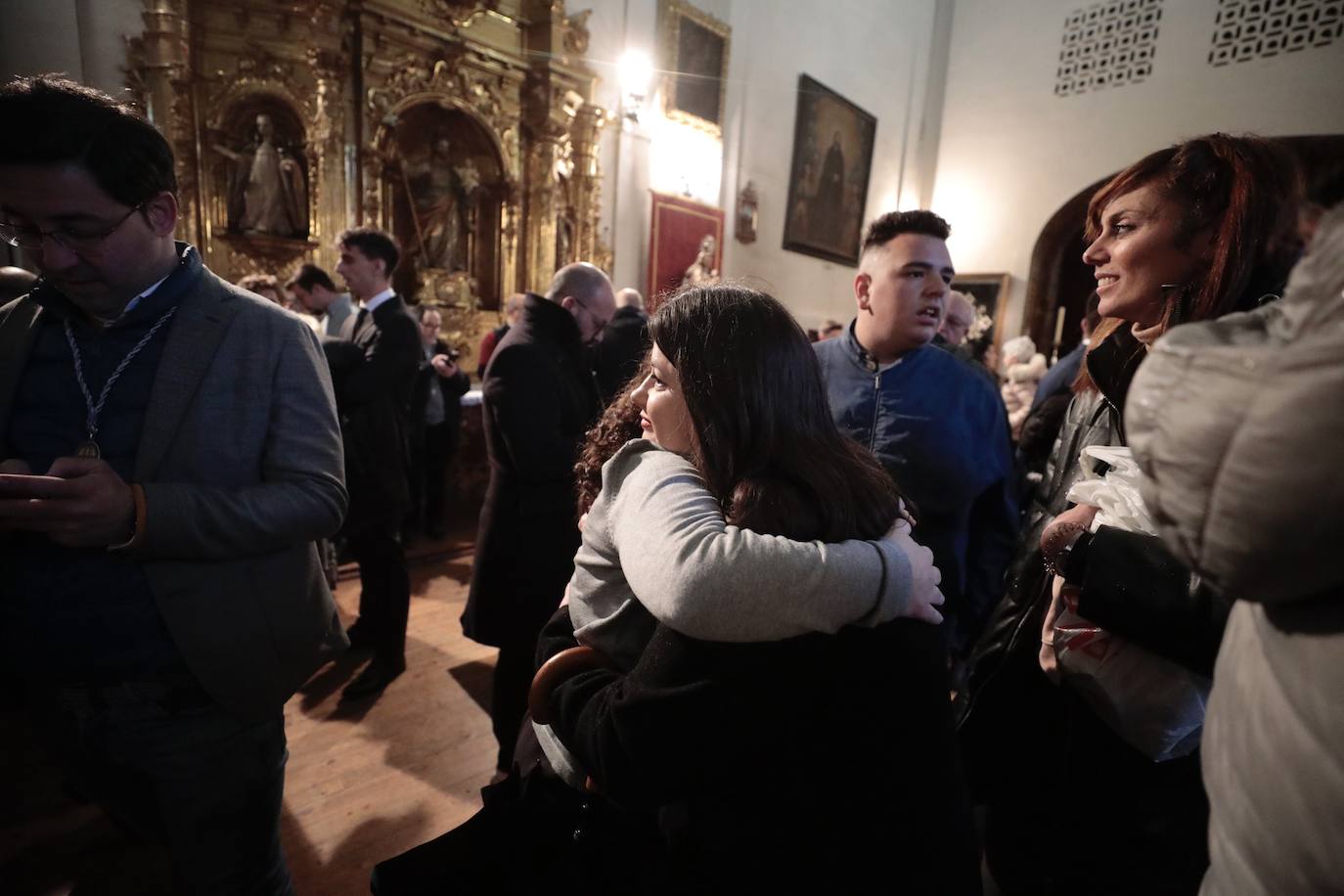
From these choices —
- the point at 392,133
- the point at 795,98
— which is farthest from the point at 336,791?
the point at 795,98

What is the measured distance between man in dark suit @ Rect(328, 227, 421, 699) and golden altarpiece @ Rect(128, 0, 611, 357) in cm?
276

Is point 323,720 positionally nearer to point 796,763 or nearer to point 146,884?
point 146,884

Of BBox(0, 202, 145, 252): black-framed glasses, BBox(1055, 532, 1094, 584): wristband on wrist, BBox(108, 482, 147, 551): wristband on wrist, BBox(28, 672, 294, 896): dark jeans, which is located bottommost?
BBox(28, 672, 294, 896): dark jeans

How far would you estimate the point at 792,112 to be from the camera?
351 inches

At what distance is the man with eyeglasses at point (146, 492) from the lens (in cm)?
109

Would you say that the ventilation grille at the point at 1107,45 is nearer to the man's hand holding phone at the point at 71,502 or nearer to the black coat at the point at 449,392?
the black coat at the point at 449,392

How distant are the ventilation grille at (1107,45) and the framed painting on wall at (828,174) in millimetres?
2708

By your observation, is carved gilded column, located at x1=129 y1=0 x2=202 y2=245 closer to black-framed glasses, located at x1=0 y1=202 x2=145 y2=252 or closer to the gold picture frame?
black-framed glasses, located at x1=0 y1=202 x2=145 y2=252

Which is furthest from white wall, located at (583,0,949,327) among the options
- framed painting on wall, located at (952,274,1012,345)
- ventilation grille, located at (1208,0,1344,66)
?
ventilation grille, located at (1208,0,1344,66)

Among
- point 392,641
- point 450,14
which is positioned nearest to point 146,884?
point 392,641

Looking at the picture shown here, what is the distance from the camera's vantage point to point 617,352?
287 cm

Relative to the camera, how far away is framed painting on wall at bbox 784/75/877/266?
29.8 feet

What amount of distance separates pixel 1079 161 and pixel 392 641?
34.8 feet

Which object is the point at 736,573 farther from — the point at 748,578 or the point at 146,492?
the point at 146,492
